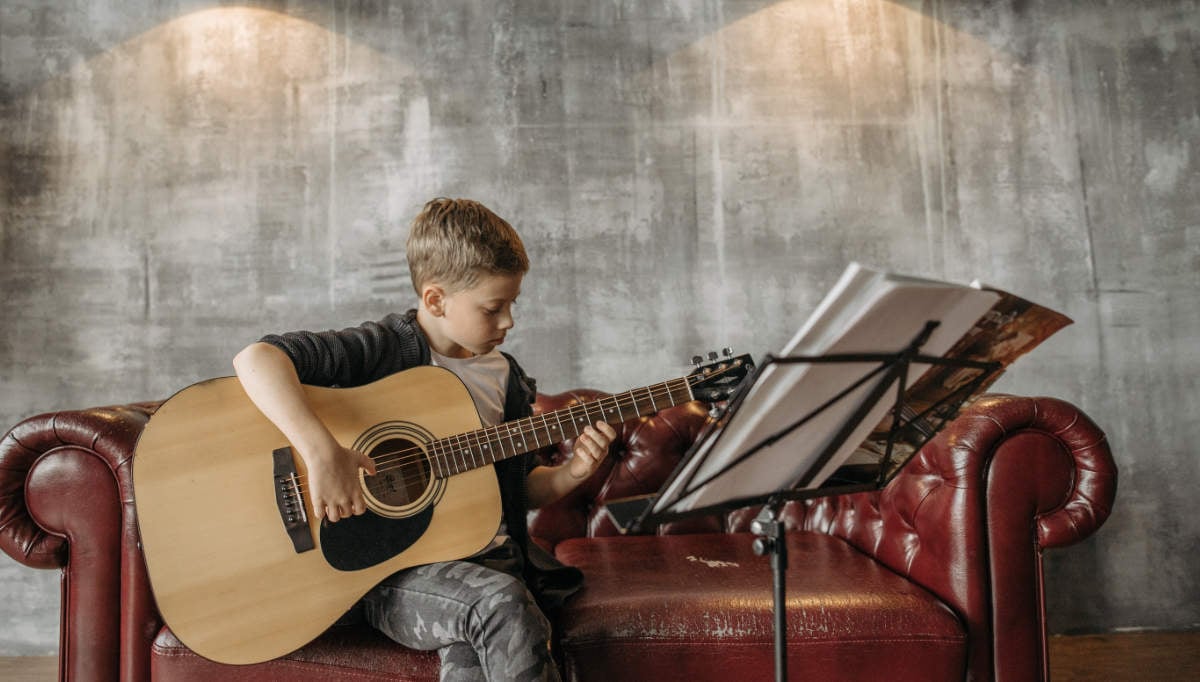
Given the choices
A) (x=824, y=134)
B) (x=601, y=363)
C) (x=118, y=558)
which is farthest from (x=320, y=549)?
(x=824, y=134)

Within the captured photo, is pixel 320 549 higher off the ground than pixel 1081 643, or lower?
higher

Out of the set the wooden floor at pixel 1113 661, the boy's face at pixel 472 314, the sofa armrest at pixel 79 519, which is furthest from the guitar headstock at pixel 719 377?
the wooden floor at pixel 1113 661

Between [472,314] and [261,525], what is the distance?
57cm

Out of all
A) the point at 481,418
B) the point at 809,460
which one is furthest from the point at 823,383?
the point at 481,418

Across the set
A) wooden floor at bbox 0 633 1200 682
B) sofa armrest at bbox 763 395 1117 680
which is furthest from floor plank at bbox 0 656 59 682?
sofa armrest at bbox 763 395 1117 680

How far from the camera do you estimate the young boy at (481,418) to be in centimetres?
127

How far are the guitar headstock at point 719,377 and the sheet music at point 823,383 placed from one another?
0.86 ft

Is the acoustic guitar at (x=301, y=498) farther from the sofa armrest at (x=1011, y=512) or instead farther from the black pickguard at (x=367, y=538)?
the sofa armrest at (x=1011, y=512)

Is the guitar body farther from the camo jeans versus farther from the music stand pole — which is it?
the music stand pole

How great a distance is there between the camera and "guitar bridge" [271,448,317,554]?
131cm

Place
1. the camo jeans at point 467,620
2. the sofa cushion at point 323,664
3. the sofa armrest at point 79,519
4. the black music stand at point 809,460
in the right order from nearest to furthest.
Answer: the black music stand at point 809,460 → the camo jeans at point 467,620 → the sofa cushion at point 323,664 → the sofa armrest at point 79,519

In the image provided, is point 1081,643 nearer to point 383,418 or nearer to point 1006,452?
point 1006,452

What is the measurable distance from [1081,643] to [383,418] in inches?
101

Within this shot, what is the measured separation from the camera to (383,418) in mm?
1428
